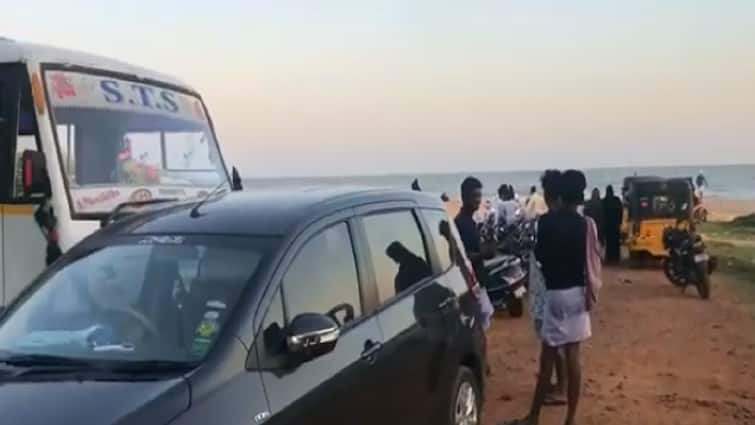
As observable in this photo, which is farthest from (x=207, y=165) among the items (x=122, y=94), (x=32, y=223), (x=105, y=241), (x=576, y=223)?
(x=105, y=241)

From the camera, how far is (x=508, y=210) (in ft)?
54.1

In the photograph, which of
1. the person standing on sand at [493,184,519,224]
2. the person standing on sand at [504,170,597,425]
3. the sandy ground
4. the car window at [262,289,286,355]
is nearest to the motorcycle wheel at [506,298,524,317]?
the sandy ground

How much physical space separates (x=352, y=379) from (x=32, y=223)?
3.54 m

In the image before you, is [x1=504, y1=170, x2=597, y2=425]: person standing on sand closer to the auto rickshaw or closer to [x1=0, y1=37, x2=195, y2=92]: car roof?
[x1=0, y1=37, x2=195, y2=92]: car roof

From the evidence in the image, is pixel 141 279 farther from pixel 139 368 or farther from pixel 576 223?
pixel 576 223

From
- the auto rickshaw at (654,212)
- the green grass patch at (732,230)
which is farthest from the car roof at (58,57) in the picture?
the green grass patch at (732,230)

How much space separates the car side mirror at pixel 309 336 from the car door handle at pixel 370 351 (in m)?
0.64

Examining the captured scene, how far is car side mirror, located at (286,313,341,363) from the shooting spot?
4.01 m

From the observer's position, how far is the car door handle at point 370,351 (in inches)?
187

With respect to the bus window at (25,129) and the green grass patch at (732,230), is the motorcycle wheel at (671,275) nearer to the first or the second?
the bus window at (25,129)

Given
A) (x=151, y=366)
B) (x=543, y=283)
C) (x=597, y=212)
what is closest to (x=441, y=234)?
(x=543, y=283)

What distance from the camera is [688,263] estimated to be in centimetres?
1501

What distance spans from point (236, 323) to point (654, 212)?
17508 mm

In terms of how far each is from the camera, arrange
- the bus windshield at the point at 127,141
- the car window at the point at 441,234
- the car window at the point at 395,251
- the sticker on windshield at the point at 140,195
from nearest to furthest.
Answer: the car window at the point at 395,251, the car window at the point at 441,234, the bus windshield at the point at 127,141, the sticker on windshield at the point at 140,195
